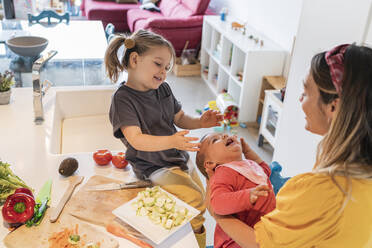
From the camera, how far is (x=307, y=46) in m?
2.22

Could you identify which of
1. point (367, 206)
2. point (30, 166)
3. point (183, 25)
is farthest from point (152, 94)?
point (183, 25)

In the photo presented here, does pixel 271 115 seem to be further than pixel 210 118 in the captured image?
Yes

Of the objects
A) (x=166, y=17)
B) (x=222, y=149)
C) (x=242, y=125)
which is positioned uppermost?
(x=222, y=149)

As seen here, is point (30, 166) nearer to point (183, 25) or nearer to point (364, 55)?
point (364, 55)

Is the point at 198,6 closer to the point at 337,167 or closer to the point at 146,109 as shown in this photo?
the point at 146,109

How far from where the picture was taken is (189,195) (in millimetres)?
1521

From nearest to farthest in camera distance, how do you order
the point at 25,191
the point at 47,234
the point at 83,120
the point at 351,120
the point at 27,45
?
the point at 351,120, the point at 47,234, the point at 25,191, the point at 83,120, the point at 27,45

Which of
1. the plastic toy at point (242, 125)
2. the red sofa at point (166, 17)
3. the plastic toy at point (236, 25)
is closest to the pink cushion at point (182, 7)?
the red sofa at point (166, 17)

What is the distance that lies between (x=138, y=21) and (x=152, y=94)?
14.3ft

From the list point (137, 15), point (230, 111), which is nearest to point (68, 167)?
point (230, 111)

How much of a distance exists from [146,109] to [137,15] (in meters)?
4.77

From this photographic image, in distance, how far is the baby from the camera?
1.21 metres

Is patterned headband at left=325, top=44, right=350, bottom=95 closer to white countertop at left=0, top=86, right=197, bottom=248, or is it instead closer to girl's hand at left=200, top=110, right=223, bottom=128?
white countertop at left=0, top=86, right=197, bottom=248

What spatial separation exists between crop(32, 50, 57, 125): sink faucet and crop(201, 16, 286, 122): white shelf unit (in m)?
2.17
